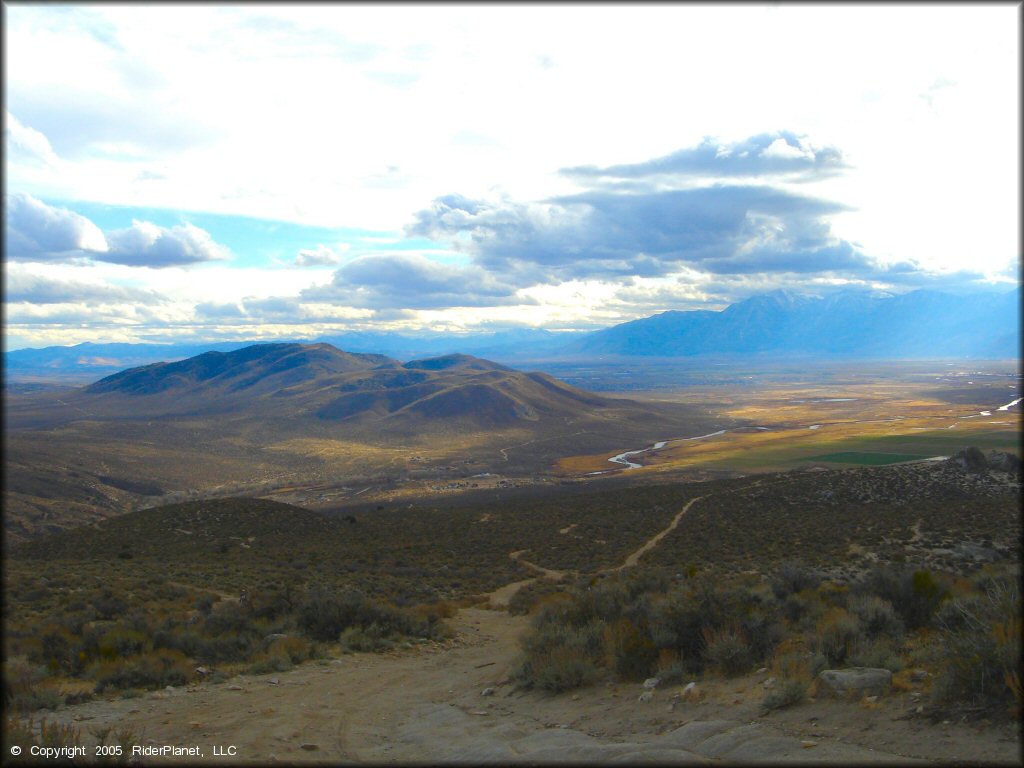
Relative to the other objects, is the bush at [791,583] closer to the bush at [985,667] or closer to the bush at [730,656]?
the bush at [730,656]

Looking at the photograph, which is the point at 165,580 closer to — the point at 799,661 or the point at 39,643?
the point at 39,643

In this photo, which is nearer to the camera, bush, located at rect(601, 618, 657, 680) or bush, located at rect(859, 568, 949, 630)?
bush, located at rect(601, 618, 657, 680)

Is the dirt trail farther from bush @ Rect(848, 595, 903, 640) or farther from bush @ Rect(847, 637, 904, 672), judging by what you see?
bush @ Rect(847, 637, 904, 672)

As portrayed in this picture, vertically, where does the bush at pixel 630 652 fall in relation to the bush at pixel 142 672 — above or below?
above

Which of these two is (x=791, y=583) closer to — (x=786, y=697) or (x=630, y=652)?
(x=630, y=652)

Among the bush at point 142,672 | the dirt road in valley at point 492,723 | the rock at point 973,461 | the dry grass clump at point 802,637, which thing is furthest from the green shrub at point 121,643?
the rock at point 973,461

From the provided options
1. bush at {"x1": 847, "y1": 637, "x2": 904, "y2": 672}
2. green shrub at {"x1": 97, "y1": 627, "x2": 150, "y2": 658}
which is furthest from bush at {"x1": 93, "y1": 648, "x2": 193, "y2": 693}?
bush at {"x1": 847, "y1": 637, "x2": 904, "y2": 672}
